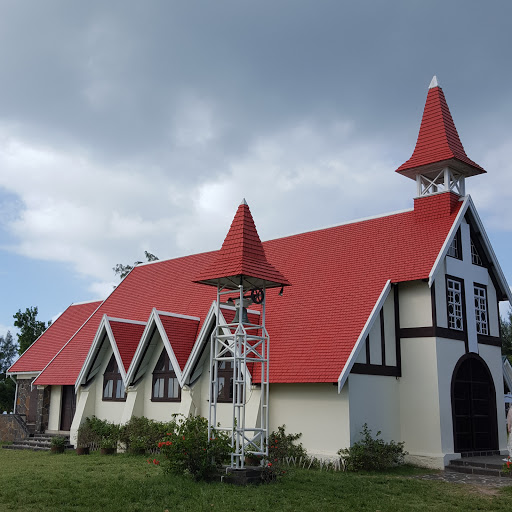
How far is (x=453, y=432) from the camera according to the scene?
2044cm

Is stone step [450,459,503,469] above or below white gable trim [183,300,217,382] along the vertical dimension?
below

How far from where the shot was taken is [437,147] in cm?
2353

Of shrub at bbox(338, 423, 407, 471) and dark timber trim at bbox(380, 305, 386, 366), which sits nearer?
shrub at bbox(338, 423, 407, 471)

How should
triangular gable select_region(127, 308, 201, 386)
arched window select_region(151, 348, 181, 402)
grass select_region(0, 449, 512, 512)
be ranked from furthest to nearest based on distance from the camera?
arched window select_region(151, 348, 181, 402) < triangular gable select_region(127, 308, 201, 386) < grass select_region(0, 449, 512, 512)

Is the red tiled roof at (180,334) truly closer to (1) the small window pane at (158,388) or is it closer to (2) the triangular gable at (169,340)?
(2) the triangular gable at (169,340)

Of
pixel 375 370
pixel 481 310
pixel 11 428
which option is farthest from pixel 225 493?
pixel 11 428

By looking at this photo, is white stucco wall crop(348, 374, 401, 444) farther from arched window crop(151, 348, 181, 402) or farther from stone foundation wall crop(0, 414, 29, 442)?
stone foundation wall crop(0, 414, 29, 442)

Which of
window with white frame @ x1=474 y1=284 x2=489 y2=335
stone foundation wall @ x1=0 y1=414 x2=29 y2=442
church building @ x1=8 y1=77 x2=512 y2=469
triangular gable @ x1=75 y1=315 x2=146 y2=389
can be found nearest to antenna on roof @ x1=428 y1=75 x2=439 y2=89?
church building @ x1=8 y1=77 x2=512 y2=469

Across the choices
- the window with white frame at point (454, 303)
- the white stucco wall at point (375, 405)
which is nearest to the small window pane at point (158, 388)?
the white stucco wall at point (375, 405)

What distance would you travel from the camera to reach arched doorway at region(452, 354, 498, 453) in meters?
21.3

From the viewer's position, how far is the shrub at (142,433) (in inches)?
856

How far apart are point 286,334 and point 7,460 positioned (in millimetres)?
10355

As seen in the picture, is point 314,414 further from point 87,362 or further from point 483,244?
point 87,362

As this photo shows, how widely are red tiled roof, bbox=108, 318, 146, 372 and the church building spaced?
2.2 inches
